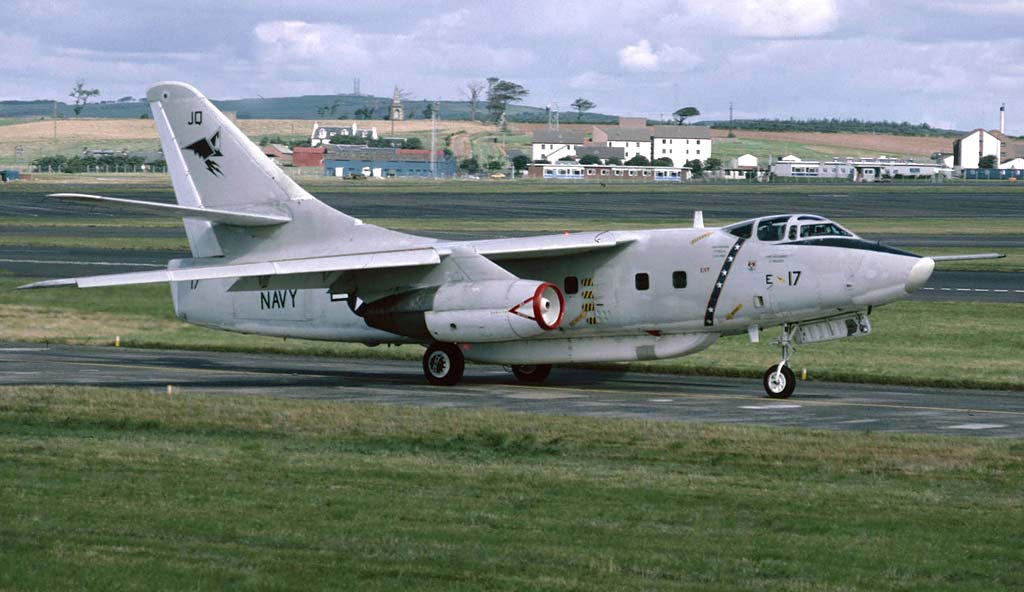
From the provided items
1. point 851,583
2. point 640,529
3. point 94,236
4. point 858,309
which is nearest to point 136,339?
point 858,309

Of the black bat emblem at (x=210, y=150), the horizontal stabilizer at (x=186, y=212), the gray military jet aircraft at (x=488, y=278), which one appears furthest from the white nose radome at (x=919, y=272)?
the black bat emblem at (x=210, y=150)

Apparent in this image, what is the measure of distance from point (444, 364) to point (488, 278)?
2061mm

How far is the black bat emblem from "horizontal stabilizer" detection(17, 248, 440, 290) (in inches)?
104

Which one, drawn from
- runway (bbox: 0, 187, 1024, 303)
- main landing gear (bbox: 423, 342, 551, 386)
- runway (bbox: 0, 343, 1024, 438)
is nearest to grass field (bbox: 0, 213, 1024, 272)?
runway (bbox: 0, 187, 1024, 303)

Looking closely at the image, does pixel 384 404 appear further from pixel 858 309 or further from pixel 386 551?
pixel 386 551

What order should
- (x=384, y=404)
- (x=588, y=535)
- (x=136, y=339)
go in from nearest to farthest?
(x=588, y=535) < (x=384, y=404) < (x=136, y=339)

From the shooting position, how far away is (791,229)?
25.5 meters

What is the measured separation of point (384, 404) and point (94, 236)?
51.9 metres

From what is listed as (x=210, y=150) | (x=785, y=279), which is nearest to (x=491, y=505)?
(x=785, y=279)

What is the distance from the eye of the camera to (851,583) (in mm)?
10617

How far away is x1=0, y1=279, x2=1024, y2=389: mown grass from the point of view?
95.8ft

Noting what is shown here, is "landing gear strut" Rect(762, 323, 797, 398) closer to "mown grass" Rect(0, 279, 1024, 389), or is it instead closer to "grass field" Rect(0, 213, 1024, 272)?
"mown grass" Rect(0, 279, 1024, 389)

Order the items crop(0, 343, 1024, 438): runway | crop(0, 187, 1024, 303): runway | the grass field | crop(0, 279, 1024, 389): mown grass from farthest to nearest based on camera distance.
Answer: the grass field < crop(0, 187, 1024, 303): runway < crop(0, 279, 1024, 389): mown grass < crop(0, 343, 1024, 438): runway

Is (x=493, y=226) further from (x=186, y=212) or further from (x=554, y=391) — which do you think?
(x=186, y=212)
